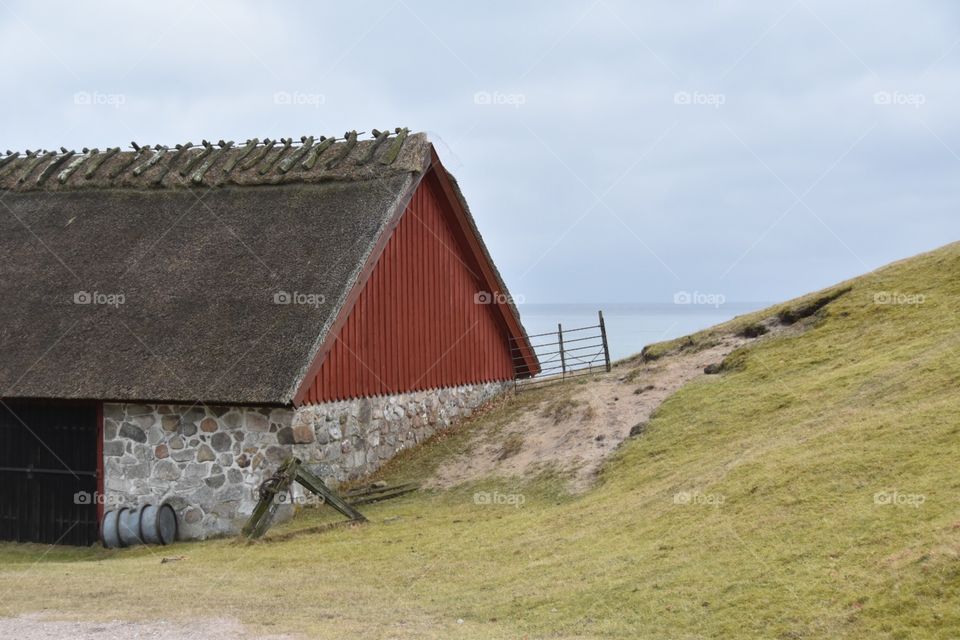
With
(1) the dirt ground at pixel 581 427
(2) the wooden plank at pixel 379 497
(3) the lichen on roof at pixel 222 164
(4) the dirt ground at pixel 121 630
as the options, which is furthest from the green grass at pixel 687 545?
(3) the lichen on roof at pixel 222 164

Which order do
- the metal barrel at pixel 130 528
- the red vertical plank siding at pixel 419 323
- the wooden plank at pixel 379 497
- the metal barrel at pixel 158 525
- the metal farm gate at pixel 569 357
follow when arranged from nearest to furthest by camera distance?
the metal barrel at pixel 158 525
the metal barrel at pixel 130 528
the wooden plank at pixel 379 497
the red vertical plank siding at pixel 419 323
the metal farm gate at pixel 569 357

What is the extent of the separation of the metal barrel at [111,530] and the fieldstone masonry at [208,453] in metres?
0.41

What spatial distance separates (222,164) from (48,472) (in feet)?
25.3

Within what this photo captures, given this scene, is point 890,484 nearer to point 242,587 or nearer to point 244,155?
point 242,587

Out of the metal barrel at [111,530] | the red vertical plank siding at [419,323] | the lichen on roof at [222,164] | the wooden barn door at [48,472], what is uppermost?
the lichen on roof at [222,164]

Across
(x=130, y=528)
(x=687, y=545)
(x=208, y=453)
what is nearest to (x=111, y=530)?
(x=130, y=528)

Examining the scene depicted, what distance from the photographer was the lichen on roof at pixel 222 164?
70.3ft

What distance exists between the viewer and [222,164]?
22.8 metres

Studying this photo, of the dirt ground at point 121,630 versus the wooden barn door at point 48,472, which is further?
the wooden barn door at point 48,472

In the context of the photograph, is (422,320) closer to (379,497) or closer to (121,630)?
(379,497)

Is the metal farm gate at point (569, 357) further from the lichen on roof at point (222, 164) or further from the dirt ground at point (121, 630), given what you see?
the dirt ground at point (121, 630)

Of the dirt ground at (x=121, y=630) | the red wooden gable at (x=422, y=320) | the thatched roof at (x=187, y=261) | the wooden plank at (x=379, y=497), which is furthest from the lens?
the red wooden gable at (x=422, y=320)

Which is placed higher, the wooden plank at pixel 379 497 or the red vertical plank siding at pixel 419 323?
the red vertical plank siding at pixel 419 323

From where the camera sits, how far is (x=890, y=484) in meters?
11.1
